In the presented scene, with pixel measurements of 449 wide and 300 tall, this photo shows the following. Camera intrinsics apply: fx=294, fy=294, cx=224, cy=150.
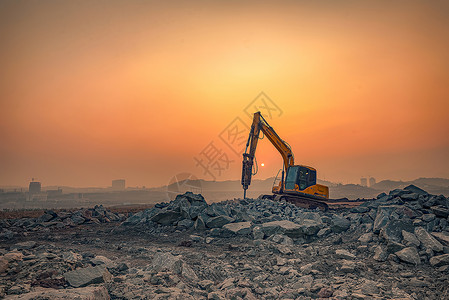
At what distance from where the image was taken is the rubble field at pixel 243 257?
5.48 m

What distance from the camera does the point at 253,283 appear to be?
614 centimetres

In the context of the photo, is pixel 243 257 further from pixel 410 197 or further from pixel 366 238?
pixel 410 197

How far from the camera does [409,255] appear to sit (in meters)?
7.07

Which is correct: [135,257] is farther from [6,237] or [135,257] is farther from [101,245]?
[6,237]

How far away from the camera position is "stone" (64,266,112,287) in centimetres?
525

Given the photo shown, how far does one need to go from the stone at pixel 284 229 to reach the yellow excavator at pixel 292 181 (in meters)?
7.76

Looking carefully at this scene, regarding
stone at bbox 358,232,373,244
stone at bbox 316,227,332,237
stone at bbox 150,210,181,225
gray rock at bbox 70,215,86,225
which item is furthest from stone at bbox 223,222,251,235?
gray rock at bbox 70,215,86,225

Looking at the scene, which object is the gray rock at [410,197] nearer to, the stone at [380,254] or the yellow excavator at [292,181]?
the stone at [380,254]

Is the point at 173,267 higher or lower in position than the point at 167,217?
lower

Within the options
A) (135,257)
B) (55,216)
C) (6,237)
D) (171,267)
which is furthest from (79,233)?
(171,267)

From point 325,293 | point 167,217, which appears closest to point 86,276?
point 325,293

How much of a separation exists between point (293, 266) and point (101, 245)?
22.3 feet

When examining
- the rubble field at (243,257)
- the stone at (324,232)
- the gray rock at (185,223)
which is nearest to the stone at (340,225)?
the rubble field at (243,257)

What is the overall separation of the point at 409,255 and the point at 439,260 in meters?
0.59
